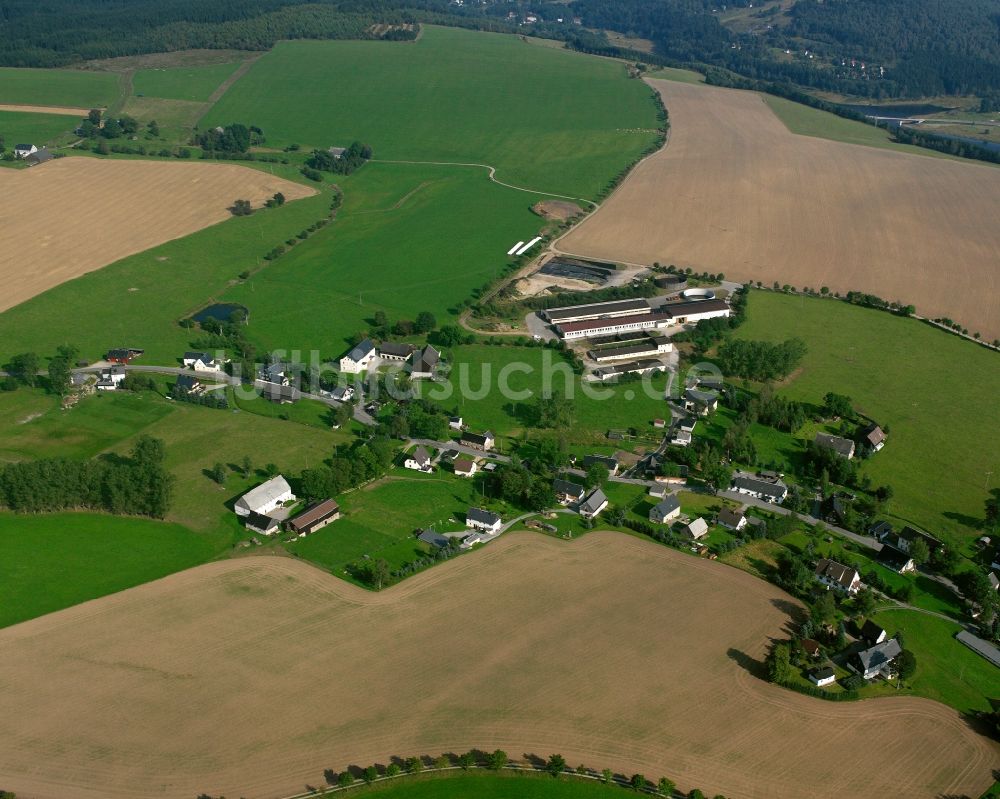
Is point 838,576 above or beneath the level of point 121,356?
above

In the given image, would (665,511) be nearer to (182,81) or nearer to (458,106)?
(458,106)

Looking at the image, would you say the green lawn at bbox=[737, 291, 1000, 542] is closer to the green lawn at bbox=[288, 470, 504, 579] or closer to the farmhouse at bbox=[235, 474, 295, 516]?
Result: the green lawn at bbox=[288, 470, 504, 579]

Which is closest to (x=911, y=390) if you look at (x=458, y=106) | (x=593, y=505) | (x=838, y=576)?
(x=838, y=576)

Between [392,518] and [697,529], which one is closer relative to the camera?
[697,529]

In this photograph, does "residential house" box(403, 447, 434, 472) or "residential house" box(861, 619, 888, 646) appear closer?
"residential house" box(861, 619, 888, 646)

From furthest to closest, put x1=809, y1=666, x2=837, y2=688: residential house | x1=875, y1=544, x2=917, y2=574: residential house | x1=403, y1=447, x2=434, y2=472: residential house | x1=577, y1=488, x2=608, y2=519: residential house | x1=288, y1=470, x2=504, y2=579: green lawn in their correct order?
x1=403, y1=447, x2=434, y2=472: residential house → x1=577, y1=488, x2=608, y2=519: residential house → x1=288, y1=470, x2=504, y2=579: green lawn → x1=875, y1=544, x2=917, y2=574: residential house → x1=809, y1=666, x2=837, y2=688: residential house

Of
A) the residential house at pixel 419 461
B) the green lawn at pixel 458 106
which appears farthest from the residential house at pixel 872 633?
the green lawn at pixel 458 106

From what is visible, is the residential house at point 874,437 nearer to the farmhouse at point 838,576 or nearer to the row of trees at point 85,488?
the farmhouse at point 838,576

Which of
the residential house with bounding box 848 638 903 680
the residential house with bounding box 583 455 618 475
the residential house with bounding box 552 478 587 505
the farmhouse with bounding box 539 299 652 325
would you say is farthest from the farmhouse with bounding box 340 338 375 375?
the residential house with bounding box 848 638 903 680
